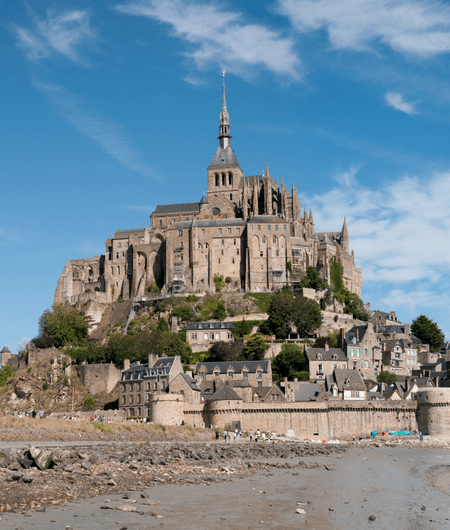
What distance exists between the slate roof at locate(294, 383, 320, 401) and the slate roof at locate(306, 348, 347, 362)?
21.6ft

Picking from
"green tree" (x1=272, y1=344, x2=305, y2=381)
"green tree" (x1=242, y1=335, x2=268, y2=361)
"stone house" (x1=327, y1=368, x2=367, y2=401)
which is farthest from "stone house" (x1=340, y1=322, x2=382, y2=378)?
"green tree" (x1=242, y1=335, x2=268, y2=361)

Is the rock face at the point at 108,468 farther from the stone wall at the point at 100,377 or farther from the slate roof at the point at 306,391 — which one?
the stone wall at the point at 100,377

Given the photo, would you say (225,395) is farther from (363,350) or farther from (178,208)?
(178,208)

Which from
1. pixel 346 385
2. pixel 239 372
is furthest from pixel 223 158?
pixel 346 385

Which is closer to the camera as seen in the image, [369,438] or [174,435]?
[174,435]

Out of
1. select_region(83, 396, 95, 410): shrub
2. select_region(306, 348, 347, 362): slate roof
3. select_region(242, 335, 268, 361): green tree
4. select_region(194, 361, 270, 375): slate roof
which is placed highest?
select_region(242, 335, 268, 361): green tree

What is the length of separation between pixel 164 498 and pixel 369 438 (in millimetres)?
39472

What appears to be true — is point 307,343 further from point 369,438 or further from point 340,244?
point 340,244

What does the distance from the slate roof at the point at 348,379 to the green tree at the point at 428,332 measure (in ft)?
93.5

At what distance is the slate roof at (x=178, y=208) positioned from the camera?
113375mm

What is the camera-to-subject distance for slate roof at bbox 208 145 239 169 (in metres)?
116

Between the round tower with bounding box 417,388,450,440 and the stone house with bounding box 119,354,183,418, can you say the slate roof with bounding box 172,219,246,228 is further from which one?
the round tower with bounding box 417,388,450,440

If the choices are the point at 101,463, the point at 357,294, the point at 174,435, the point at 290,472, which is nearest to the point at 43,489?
the point at 101,463

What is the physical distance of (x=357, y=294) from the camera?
105 m
